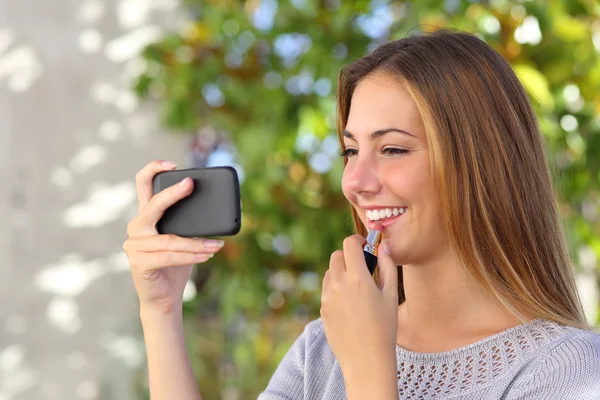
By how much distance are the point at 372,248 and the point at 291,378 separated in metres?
0.38

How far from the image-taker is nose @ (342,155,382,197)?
4.31 feet

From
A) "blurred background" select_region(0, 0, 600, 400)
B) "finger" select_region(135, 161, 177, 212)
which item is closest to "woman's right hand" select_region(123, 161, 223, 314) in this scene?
"finger" select_region(135, 161, 177, 212)

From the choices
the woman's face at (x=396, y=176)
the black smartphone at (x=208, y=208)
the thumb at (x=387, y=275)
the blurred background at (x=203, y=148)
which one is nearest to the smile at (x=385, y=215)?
the woman's face at (x=396, y=176)

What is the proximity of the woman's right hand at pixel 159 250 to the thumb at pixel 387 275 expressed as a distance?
0.76 ft

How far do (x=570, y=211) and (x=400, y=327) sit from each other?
1014mm

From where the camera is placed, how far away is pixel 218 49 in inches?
105

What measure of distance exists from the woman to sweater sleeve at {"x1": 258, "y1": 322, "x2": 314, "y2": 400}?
0.33ft

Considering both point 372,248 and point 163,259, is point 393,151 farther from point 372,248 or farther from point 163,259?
point 163,259

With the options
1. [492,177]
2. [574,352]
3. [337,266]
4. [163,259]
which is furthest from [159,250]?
[574,352]

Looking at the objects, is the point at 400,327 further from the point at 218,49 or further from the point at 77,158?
the point at 77,158

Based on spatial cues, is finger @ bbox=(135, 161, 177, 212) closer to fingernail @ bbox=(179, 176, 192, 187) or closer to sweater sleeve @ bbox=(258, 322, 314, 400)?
fingernail @ bbox=(179, 176, 192, 187)

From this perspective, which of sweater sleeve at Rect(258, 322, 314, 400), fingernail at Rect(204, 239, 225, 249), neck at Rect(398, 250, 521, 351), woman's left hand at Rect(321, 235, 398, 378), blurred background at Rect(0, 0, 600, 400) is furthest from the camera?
blurred background at Rect(0, 0, 600, 400)

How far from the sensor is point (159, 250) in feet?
4.24

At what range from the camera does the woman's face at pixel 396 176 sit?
1.31 metres
